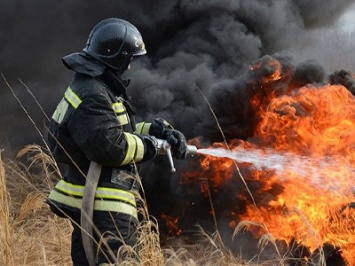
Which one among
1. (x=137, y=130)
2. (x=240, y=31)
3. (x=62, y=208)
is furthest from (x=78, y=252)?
(x=240, y=31)

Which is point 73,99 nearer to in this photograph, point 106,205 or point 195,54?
point 106,205

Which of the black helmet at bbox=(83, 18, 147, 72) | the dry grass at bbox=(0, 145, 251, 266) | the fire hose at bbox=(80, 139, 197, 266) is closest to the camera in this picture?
the dry grass at bbox=(0, 145, 251, 266)

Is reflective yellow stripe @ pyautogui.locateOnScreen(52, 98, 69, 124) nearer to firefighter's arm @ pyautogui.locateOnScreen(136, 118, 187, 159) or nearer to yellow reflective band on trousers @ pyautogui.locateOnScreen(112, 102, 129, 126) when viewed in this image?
yellow reflective band on trousers @ pyautogui.locateOnScreen(112, 102, 129, 126)

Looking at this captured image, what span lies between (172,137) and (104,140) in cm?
58

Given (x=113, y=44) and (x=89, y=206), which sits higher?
(x=113, y=44)

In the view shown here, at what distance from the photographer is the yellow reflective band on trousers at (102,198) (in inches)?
126

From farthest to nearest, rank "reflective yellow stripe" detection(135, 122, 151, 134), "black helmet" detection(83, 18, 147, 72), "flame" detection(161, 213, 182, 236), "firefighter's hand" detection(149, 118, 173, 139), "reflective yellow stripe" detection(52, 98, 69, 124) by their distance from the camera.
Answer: "flame" detection(161, 213, 182, 236), "reflective yellow stripe" detection(135, 122, 151, 134), "firefighter's hand" detection(149, 118, 173, 139), "black helmet" detection(83, 18, 147, 72), "reflective yellow stripe" detection(52, 98, 69, 124)

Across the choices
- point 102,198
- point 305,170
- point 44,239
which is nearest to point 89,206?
Result: point 102,198

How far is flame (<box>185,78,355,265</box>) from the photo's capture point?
536cm

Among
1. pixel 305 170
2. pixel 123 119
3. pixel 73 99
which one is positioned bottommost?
pixel 305 170

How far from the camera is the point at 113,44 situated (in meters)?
3.40

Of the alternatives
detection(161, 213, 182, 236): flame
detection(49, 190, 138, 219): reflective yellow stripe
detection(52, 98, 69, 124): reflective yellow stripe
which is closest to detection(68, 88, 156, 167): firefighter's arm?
detection(52, 98, 69, 124): reflective yellow stripe

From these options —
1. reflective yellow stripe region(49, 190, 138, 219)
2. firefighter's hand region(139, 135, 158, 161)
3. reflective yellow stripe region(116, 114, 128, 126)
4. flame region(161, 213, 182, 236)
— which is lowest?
flame region(161, 213, 182, 236)

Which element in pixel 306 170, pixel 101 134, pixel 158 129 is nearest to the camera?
pixel 101 134
